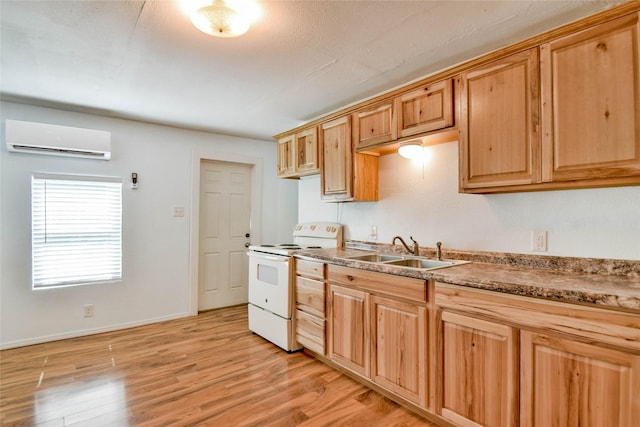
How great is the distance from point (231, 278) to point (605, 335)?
402 cm

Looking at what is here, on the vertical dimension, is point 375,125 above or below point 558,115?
above

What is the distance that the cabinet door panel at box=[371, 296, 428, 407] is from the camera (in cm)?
194

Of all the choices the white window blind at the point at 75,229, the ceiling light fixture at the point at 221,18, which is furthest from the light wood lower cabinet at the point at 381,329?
the white window blind at the point at 75,229

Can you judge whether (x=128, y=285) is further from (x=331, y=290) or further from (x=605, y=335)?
(x=605, y=335)

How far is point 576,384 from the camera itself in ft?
4.56

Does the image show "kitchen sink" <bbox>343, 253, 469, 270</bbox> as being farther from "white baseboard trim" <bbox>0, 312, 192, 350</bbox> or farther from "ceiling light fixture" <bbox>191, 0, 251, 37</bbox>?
"white baseboard trim" <bbox>0, 312, 192, 350</bbox>

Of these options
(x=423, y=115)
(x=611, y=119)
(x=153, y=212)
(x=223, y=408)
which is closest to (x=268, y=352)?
(x=223, y=408)

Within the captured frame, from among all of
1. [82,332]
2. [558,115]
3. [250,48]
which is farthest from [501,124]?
[82,332]

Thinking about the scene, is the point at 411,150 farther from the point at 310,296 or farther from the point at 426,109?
the point at 310,296

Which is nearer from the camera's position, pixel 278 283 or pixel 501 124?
pixel 501 124

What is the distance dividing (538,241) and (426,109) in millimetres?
1130

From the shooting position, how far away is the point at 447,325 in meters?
1.82

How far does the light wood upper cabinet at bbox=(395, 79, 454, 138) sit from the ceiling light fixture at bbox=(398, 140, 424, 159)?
0.12m

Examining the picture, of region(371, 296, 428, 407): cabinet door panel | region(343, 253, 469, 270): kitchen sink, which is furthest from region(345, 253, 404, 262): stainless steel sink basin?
region(371, 296, 428, 407): cabinet door panel
